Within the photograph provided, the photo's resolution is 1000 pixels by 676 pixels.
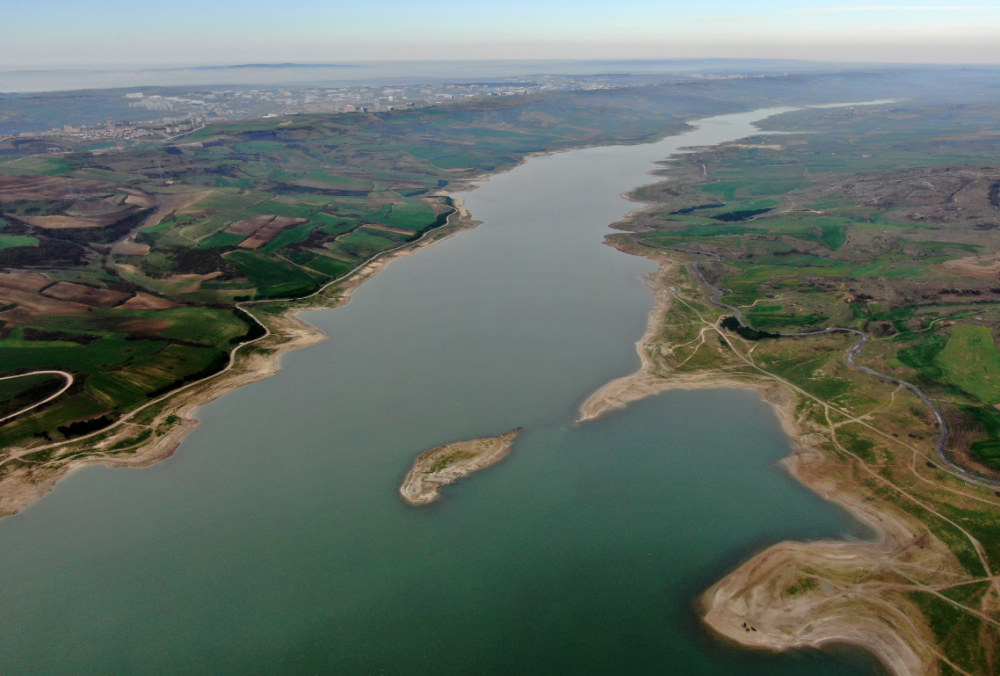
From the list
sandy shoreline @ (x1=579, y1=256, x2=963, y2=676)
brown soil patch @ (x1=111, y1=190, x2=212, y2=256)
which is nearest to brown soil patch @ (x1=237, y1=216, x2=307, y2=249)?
brown soil patch @ (x1=111, y1=190, x2=212, y2=256)

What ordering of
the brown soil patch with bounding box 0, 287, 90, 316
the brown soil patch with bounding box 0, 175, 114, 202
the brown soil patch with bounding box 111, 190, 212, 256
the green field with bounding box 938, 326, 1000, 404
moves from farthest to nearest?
the brown soil patch with bounding box 0, 175, 114, 202, the brown soil patch with bounding box 111, 190, 212, 256, the brown soil patch with bounding box 0, 287, 90, 316, the green field with bounding box 938, 326, 1000, 404

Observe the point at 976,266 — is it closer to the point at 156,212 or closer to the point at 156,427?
the point at 156,427

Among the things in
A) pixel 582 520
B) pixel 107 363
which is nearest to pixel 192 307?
pixel 107 363

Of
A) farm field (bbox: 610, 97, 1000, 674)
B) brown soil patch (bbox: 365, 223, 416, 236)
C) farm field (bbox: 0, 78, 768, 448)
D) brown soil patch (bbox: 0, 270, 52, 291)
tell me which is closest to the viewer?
farm field (bbox: 610, 97, 1000, 674)

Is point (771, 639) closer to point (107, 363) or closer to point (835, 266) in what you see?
point (107, 363)

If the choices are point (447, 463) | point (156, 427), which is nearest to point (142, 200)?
point (156, 427)

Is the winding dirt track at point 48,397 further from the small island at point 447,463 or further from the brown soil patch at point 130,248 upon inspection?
the brown soil patch at point 130,248

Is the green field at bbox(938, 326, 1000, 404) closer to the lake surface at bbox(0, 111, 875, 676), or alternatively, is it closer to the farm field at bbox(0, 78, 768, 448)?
the lake surface at bbox(0, 111, 875, 676)
